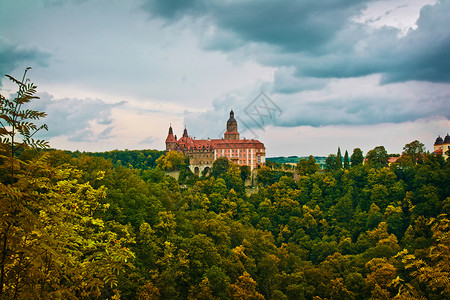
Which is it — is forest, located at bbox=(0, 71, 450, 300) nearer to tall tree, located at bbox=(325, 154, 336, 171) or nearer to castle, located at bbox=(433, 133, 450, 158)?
tall tree, located at bbox=(325, 154, 336, 171)

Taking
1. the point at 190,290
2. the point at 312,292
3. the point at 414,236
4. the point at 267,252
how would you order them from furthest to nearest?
1. the point at 414,236
2. the point at 267,252
3. the point at 312,292
4. the point at 190,290

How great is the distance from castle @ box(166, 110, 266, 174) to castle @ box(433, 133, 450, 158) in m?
35.0

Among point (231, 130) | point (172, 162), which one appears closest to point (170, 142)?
point (172, 162)

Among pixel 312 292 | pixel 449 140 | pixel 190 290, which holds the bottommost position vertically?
pixel 312 292

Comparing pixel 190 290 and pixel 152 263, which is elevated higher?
pixel 152 263

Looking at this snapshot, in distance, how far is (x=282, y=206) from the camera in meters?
61.0

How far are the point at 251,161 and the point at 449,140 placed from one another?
38.6 metres

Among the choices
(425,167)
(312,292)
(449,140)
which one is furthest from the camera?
(449,140)

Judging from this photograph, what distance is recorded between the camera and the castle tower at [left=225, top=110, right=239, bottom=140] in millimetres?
91744

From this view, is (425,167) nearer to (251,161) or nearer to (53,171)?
(251,161)

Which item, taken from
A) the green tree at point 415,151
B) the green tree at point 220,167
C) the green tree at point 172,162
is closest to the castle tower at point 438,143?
the green tree at point 415,151

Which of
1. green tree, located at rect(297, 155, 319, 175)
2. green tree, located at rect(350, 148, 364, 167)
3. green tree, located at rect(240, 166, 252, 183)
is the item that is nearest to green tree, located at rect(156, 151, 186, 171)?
green tree, located at rect(240, 166, 252, 183)

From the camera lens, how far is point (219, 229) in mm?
36875

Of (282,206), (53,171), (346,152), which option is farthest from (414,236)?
(53,171)
